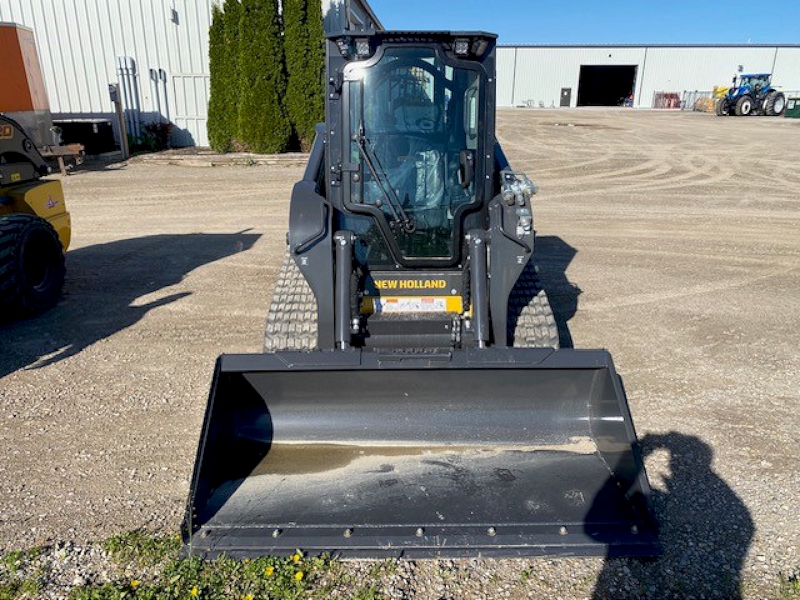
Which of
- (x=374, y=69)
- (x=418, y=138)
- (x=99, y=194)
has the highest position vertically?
(x=374, y=69)

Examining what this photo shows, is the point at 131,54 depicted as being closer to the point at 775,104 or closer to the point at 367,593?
the point at 367,593

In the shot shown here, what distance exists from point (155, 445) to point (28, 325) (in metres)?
2.81

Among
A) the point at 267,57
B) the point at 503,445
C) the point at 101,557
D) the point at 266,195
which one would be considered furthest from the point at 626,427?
the point at 267,57

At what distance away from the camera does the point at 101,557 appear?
3.05 meters

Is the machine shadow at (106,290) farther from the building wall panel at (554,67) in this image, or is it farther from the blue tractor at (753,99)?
the building wall panel at (554,67)

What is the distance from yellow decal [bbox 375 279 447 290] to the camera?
4395mm

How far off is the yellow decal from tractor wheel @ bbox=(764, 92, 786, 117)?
3606 cm

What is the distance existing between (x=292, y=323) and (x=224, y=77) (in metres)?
14.9

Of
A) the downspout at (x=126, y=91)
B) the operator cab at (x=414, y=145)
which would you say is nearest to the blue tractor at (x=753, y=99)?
the downspout at (x=126, y=91)

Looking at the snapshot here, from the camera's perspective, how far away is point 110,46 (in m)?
18.1

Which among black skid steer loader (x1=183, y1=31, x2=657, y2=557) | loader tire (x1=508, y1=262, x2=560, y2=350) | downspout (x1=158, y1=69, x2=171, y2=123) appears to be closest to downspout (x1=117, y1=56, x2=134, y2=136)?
downspout (x1=158, y1=69, x2=171, y2=123)

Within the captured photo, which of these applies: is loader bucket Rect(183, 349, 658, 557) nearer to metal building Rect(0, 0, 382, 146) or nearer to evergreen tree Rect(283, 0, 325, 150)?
evergreen tree Rect(283, 0, 325, 150)

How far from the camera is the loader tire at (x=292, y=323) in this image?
14.5 feet

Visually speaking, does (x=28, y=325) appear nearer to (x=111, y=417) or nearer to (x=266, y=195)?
(x=111, y=417)
